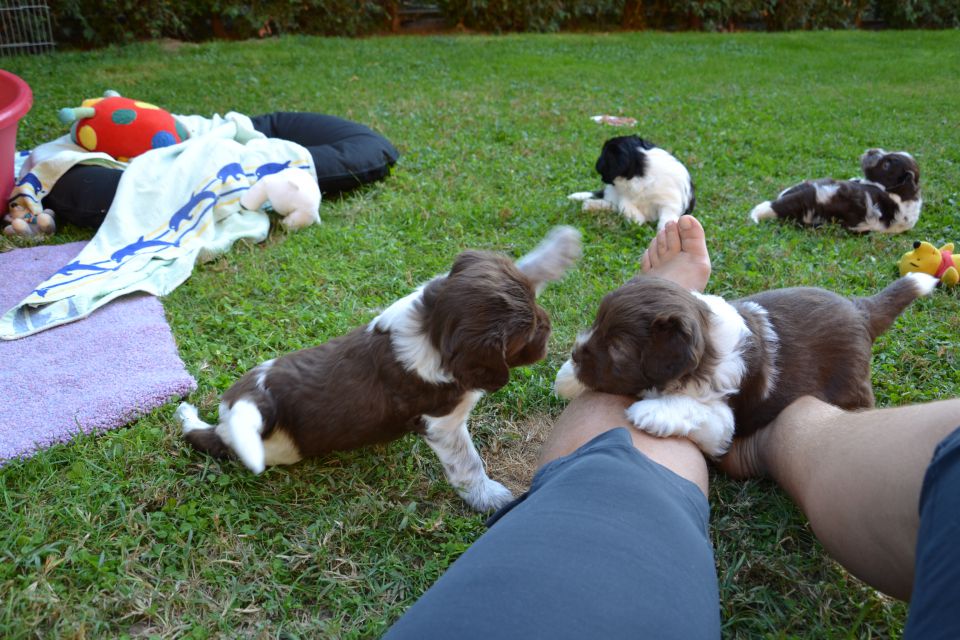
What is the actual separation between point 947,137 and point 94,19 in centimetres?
1373

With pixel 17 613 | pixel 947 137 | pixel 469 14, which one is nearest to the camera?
pixel 17 613

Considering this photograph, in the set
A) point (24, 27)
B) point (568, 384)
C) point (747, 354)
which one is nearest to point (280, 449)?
point (568, 384)

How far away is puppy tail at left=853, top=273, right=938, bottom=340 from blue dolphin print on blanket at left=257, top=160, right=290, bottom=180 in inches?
154

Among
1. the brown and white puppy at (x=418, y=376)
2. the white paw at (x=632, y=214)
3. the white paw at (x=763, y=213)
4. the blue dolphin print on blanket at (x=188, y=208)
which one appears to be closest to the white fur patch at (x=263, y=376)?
the brown and white puppy at (x=418, y=376)

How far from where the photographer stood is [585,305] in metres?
3.95

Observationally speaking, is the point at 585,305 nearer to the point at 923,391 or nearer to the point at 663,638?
the point at 923,391

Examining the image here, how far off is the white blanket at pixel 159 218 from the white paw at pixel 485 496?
2447mm

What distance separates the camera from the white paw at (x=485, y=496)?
268cm

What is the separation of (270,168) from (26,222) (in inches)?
66.7

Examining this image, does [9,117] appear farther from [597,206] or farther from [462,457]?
[597,206]

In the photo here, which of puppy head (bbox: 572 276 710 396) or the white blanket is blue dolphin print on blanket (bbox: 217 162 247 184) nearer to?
the white blanket

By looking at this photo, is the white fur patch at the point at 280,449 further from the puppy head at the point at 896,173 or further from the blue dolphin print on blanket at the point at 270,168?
the puppy head at the point at 896,173

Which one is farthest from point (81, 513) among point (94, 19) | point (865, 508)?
point (94, 19)

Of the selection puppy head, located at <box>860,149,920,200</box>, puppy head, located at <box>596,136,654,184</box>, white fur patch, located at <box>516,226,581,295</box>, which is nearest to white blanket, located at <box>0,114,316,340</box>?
puppy head, located at <box>596,136,654,184</box>
